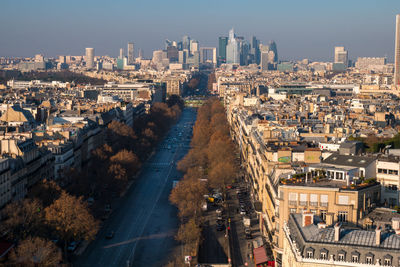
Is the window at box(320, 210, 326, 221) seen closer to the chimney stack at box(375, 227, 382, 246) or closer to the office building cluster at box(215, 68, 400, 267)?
the office building cluster at box(215, 68, 400, 267)

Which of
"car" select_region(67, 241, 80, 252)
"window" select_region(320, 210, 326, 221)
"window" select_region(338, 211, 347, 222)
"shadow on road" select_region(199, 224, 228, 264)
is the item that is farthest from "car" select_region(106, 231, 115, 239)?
"window" select_region(338, 211, 347, 222)

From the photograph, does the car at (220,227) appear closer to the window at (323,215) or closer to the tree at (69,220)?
the tree at (69,220)

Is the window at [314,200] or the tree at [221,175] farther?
the tree at [221,175]

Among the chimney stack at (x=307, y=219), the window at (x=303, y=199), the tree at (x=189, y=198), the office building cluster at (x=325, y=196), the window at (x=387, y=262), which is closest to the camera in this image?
the window at (x=387, y=262)

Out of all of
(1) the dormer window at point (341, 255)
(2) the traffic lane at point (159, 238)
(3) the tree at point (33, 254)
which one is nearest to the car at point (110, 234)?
(2) the traffic lane at point (159, 238)

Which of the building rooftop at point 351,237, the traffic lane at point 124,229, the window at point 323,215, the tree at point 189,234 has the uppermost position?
the building rooftop at point 351,237

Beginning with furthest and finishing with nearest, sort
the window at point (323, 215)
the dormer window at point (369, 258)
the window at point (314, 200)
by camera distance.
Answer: the window at point (314, 200)
the window at point (323, 215)
the dormer window at point (369, 258)
